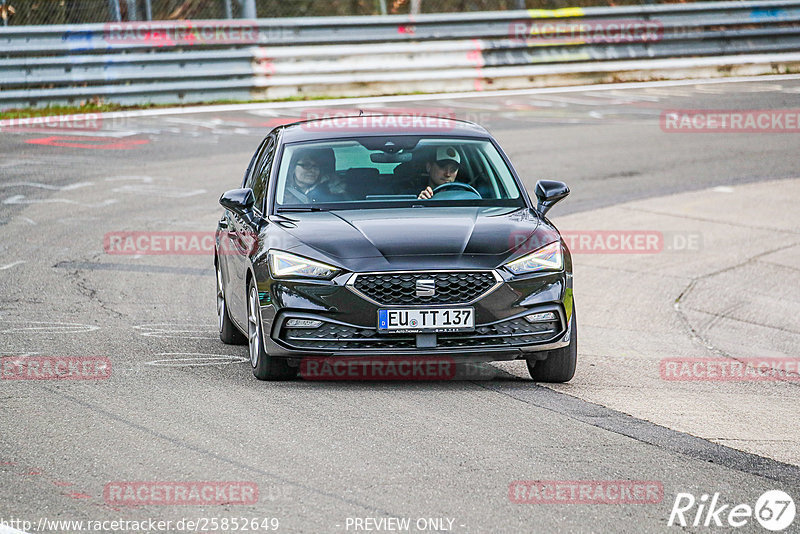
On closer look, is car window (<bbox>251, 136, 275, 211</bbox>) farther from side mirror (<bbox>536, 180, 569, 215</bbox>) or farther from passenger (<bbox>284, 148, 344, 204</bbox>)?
side mirror (<bbox>536, 180, 569, 215</bbox>)

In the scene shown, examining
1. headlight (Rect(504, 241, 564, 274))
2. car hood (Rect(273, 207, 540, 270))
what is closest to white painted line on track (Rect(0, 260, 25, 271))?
car hood (Rect(273, 207, 540, 270))

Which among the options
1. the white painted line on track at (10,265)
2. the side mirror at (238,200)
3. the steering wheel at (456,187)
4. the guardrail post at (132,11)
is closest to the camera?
the side mirror at (238,200)

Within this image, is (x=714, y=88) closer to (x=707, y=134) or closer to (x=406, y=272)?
(x=707, y=134)

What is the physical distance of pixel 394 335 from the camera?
725cm

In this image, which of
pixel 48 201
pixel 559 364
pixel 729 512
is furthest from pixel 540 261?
pixel 48 201

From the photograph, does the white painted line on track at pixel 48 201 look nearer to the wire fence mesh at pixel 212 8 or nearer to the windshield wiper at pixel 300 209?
the windshield wiper at pixel 300 209

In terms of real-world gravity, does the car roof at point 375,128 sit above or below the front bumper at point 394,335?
above

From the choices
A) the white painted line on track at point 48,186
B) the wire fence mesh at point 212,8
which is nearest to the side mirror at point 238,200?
the white painted line on track at point 48,186

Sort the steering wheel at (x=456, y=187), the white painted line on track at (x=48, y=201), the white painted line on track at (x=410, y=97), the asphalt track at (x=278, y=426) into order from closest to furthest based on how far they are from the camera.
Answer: the asphalt track at (x=278, y=426)
the steering wheel at (x=456, y=187)
the white painted line on track at (x=48, y=201)
the white painted line on track at (x=410, y=97)

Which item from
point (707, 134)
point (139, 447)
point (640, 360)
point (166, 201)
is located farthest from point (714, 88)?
point (139, 447)

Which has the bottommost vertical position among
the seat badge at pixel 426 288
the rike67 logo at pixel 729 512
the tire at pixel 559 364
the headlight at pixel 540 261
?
the tire at pixel 559 364

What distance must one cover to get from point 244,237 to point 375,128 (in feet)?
4.35

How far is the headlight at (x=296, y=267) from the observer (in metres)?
7.31

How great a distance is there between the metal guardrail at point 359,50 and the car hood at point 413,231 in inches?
572
